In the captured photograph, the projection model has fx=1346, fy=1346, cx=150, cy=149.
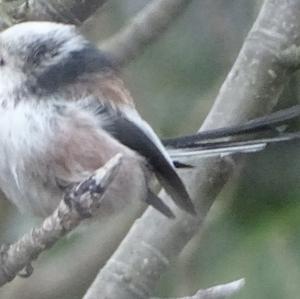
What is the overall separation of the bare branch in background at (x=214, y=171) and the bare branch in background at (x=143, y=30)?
0.18 m

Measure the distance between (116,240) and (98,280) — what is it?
0.52 meters

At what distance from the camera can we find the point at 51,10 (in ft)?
8.63

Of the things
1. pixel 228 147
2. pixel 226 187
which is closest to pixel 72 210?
pixel 228 147

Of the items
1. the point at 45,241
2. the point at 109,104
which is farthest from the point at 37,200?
the point at 45,241

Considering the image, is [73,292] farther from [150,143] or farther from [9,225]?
[150,143]

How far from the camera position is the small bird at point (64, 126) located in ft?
7.61

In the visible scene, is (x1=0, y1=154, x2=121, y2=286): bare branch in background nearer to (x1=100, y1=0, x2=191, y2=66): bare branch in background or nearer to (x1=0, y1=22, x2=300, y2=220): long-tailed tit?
(x1=0, y1=22, x2=300, y2=220): long-tailed tit

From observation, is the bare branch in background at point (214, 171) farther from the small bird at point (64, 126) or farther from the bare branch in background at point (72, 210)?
the bare branch in background at point (72, 210)

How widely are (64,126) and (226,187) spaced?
0.71 m

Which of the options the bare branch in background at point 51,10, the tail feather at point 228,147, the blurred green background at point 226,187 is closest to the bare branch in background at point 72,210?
the tail feather at point 228,147

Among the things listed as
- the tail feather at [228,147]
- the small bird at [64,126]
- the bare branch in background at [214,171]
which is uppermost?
the small bird at [64,126]

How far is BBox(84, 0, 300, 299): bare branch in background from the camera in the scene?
2521 mm

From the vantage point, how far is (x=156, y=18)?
2799 millimetres

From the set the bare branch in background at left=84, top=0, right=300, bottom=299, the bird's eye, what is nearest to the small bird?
the bird's eye
